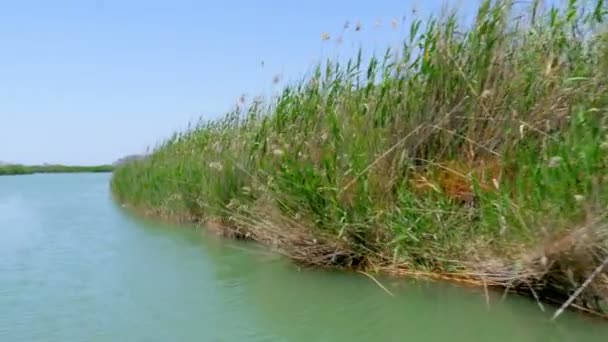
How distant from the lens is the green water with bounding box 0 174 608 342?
2.27 metres

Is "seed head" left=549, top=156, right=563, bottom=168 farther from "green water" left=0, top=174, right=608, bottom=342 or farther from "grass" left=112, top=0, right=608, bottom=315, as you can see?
"green water" left=0, top=174, right=608, bottom=342

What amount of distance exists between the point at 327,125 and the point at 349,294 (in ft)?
3.68

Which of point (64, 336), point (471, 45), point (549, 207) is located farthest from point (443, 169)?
point (64, 336)

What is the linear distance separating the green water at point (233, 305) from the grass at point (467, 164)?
171 mm

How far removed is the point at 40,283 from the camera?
3268mm

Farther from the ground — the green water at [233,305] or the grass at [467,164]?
the grass at [467,164]

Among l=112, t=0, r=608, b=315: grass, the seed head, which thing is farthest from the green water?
the seed head

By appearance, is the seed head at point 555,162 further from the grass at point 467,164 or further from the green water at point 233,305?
the green water at point 233,305

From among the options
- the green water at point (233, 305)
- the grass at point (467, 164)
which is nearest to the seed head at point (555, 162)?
the grass at point (467, 164)

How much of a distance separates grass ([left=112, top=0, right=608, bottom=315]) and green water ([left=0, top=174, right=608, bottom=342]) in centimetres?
17

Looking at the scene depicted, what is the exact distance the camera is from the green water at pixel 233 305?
Result: 2.27 meters

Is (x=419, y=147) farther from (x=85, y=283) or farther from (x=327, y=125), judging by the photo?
(x=85, y=283)

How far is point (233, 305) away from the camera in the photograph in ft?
9.05

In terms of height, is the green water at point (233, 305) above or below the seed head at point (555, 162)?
below
